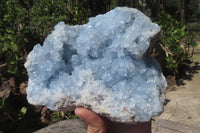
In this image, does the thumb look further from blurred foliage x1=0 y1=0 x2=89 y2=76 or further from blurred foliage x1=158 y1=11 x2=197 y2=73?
blurred foliage x1=158 y1=11 x2=197 y2=73

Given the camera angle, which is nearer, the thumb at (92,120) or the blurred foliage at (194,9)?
the thumb at (92,120)

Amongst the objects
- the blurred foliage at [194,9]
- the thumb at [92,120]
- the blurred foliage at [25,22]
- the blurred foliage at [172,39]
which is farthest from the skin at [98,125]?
the blurred foliage at [194,9]

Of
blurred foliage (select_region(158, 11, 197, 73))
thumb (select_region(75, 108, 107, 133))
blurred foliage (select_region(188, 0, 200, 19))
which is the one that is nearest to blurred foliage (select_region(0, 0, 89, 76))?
blurred foliage (select_region(158, 11, 197, 73))

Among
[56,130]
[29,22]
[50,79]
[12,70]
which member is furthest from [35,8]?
[50,79]

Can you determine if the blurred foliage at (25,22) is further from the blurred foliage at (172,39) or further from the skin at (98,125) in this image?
the skin at (98,125)

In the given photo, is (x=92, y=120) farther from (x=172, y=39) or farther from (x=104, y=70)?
(x=172, y=39)

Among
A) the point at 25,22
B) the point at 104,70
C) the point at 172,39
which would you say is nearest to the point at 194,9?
the point at 172,39

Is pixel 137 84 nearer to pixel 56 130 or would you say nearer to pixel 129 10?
pixel 129 10
